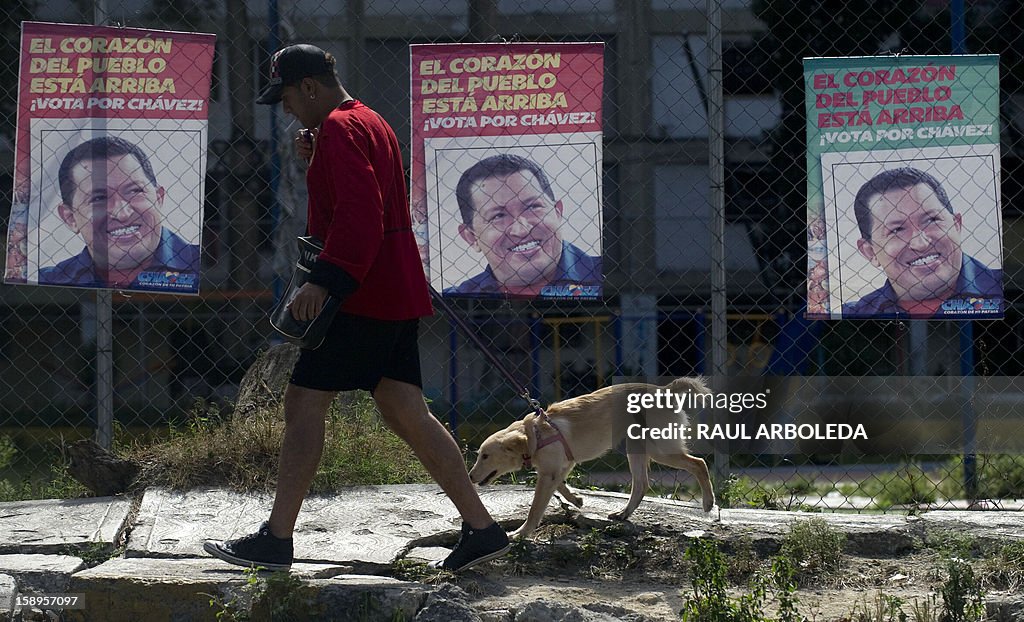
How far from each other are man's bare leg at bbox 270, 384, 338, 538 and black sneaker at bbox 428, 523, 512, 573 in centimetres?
60

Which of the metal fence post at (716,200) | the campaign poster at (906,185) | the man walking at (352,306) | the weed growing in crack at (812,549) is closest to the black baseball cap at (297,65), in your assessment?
the man walking at (352,306)

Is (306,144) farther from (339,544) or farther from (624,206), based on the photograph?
(624,206)

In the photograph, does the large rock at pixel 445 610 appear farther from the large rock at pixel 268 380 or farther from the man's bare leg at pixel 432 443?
the large rock at pixel 268 380

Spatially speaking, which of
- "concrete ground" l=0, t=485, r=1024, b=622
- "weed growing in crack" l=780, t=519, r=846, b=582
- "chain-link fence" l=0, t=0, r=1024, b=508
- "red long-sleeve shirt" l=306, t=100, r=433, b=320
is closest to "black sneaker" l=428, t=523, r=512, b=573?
"concrete ground" l=0, t=485, r=1024, b=622

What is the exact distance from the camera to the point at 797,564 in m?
4.18

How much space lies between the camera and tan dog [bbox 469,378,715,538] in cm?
454

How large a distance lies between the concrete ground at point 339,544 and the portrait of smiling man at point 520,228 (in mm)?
1109

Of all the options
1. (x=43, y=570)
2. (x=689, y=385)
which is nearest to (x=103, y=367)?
(x=43, y=570)

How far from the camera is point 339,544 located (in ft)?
13.8

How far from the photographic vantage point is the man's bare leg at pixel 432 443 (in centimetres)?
372

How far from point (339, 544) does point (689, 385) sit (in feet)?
6.26

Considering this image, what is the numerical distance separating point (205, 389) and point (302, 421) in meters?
7.32

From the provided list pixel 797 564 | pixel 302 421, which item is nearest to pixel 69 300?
pixel 302 421

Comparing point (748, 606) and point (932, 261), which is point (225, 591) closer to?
point (748, 606)
